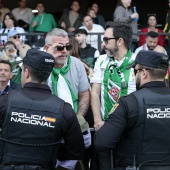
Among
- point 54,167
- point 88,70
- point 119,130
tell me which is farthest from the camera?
point 88,70

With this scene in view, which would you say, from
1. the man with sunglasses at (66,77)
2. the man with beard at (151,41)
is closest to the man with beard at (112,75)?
the man with sunglasses at (66,77)

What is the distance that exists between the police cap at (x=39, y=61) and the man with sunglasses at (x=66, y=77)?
2.23 ft

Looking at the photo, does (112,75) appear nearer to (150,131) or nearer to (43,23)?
(150,131)

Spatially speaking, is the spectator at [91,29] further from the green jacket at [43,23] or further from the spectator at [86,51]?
the green jacket at [43,23]

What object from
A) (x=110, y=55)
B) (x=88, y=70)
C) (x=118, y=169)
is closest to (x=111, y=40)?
(x=110, y=55)

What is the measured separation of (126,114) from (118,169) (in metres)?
0.59

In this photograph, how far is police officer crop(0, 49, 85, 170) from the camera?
4570mm

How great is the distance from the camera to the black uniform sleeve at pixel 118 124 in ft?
14.9

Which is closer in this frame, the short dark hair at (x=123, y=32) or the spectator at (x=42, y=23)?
the short dark hair at (x=123, y=32)

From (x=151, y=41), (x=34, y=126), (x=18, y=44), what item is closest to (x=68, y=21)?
(x=151, y=41)

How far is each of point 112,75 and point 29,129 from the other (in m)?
1.52

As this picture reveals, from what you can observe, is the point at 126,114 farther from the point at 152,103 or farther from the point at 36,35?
the point at 36,35

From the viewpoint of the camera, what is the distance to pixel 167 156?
15.4 feet

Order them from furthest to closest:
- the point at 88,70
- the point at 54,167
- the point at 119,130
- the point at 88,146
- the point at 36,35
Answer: the point at 36,35 → the point at 88,70 → the point at 88,146 → the point at 54,167 → the point at 119,130
